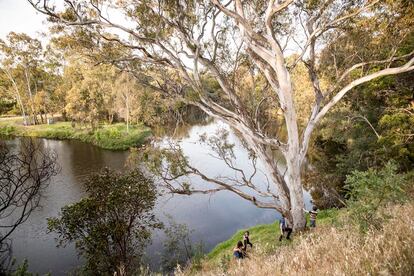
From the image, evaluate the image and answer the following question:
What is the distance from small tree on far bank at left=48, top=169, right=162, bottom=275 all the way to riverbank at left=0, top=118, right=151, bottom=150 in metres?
22.2

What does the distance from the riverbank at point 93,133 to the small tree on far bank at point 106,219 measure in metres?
22.2

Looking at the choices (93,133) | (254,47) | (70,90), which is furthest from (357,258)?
(70,90)

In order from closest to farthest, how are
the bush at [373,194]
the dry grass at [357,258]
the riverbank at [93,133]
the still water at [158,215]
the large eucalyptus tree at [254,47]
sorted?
the dry grass at [357,258], the bush at [373,194], the large eucalyptus tree at [254,47], the still water at [158,215], the riverbank at [93,133]

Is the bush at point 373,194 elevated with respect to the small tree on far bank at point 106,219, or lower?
elevated

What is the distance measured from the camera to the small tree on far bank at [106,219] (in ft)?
28.7

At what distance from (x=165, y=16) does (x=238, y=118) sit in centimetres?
377

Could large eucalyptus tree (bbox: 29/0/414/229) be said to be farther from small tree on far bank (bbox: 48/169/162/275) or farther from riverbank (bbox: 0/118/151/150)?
riverbank (bbox: 0/118/151/150)

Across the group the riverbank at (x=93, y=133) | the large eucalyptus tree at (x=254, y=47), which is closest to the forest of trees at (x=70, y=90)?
the riverbank at (x=93, y=133)

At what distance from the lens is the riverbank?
106 ft

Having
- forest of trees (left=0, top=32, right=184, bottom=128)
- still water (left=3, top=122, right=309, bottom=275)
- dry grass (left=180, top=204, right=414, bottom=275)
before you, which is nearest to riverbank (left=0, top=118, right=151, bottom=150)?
forest of trees (left=0, top=32, right=184, bottom=128)

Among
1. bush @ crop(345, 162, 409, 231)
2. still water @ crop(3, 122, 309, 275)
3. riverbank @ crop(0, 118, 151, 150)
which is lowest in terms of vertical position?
still water @ crop(3, 122, 309, 275)

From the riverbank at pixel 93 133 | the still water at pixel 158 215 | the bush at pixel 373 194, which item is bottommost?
the still water at pixel 158 215

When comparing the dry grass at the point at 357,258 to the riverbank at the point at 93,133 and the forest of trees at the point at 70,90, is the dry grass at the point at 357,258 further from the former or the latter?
the riverbank at the point at 93,133

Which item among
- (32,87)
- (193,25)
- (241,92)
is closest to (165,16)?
(193,25)
